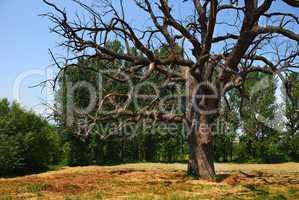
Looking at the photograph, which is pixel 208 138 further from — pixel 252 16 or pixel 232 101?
pixel 232 101

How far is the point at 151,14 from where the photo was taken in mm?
18391

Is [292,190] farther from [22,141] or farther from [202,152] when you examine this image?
[22,141]

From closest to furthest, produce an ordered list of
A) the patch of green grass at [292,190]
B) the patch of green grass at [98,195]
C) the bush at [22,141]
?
the patch of green grass at [98,195]
the patch of green grass at [292,190]
the bush at [22,141]

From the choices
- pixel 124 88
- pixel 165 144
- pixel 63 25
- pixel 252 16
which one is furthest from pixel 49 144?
pixel 252 16

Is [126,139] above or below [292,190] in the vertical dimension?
above

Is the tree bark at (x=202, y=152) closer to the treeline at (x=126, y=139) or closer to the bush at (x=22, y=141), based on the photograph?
the treeline at (x=126, y=139)

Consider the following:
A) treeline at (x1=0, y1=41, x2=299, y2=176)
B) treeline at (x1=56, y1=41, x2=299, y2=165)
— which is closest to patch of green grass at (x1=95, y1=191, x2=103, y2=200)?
treeline at (x1=0, y1=41, x2=299, y2=176)

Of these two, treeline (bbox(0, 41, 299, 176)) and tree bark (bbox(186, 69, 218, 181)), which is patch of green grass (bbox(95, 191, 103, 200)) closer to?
tree bark (bbox(186, 69, 218, 181))

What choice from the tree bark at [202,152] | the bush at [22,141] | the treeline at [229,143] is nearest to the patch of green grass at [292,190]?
the tree bark at [202,152]

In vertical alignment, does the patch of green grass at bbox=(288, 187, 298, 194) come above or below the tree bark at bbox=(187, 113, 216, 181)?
below

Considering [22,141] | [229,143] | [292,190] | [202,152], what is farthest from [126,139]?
[292,190]

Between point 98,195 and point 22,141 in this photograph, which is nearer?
point 98,195

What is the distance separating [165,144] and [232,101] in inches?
371

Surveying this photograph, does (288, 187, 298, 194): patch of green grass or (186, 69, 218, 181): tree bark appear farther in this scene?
(186, 69, 218, 181): tree bark
